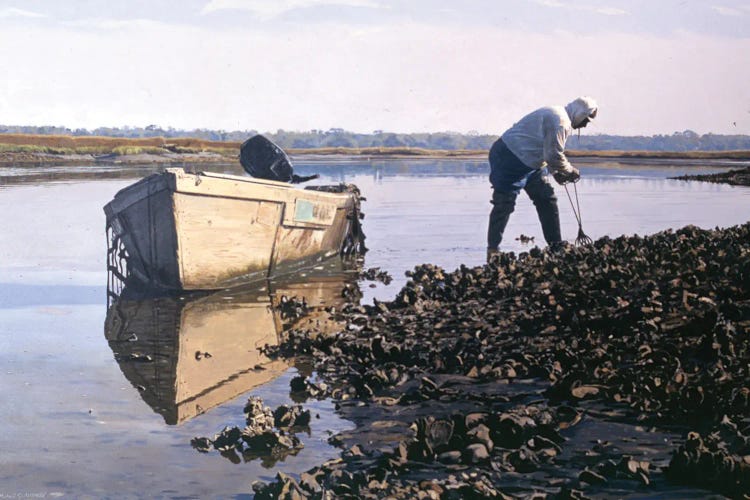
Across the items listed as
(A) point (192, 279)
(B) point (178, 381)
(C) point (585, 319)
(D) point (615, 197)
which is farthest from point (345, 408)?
(D) point (615, 197)

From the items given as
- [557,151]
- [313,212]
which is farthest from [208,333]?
[557,151]

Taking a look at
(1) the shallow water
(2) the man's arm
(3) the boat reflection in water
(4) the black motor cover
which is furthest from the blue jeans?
(4) the black motor cover

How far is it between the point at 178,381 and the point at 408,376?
6.85 ft

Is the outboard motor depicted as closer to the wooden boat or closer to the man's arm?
the wooden boat

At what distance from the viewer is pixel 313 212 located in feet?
55.3

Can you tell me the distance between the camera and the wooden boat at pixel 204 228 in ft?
44.2

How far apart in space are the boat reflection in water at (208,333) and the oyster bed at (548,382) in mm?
604

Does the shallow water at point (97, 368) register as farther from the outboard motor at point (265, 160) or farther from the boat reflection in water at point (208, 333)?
the outboard motor at point (265, 160)

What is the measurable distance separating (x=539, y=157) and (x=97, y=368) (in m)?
8.28

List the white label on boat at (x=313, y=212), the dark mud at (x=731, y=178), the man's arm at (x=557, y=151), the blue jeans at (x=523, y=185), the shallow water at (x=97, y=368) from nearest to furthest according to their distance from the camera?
the shallow water at (x=97, y=368)
the man's arm at (x=557, y=151)
the blue jeans at (x=523, y=185)
the white label on boat at (x=313, y=212)
the dark mud at (x=731, y=178)

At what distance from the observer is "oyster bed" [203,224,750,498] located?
18.8 feet

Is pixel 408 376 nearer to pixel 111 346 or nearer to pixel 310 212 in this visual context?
pixel 111 346

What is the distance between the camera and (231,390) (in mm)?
8578

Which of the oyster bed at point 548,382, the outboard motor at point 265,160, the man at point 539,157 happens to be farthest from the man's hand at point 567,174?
the outboard motor at point 265,160
